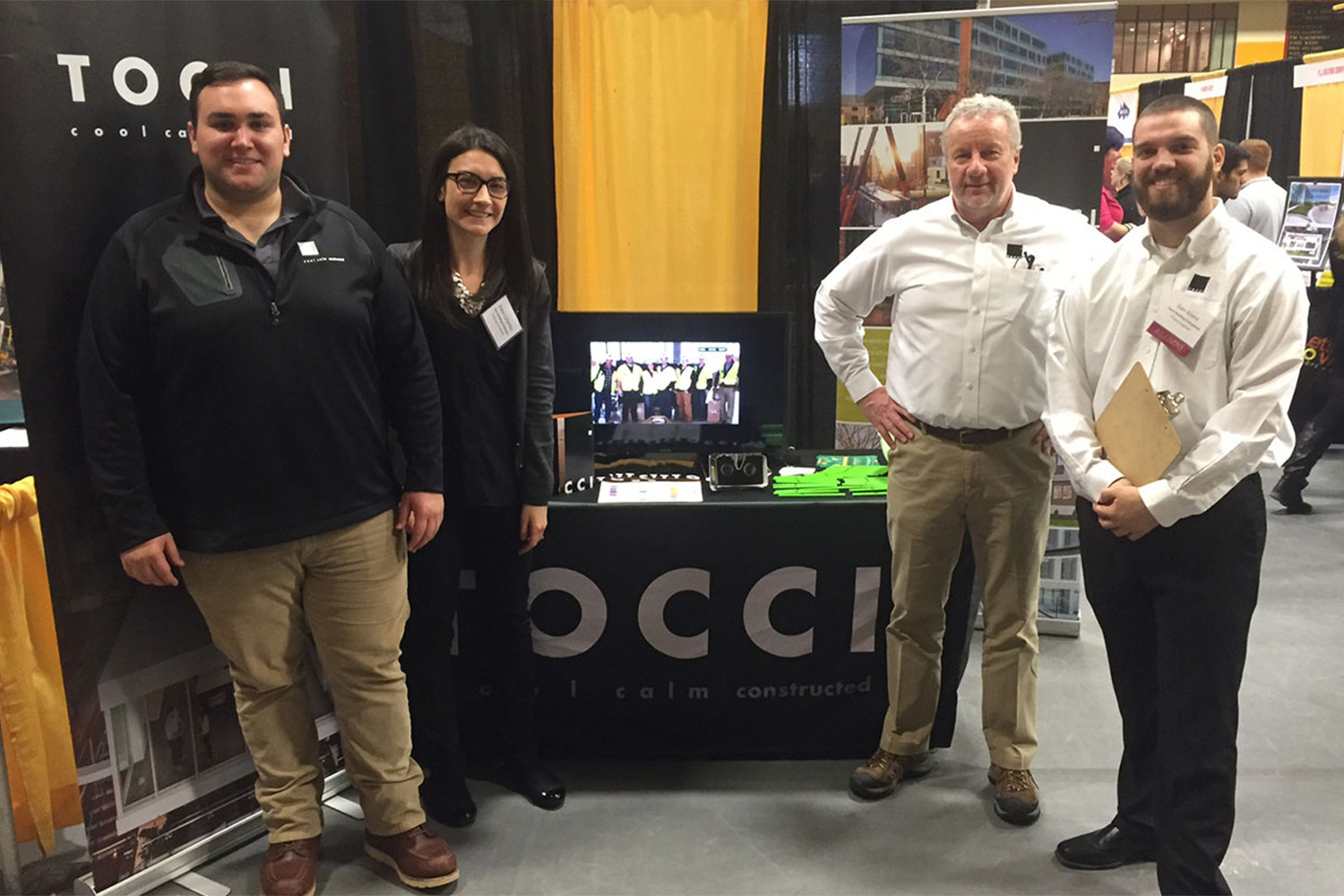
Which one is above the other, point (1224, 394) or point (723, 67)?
point (723, 67)

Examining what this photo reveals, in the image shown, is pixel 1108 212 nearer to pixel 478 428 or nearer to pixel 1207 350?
pixel 1207 350

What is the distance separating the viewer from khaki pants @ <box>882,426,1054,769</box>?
2215 mm

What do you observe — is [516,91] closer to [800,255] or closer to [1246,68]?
[800,255]

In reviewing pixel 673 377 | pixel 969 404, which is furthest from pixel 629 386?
pixel 969 404

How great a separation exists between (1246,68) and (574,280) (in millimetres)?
5737

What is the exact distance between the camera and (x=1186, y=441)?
1.74 metres

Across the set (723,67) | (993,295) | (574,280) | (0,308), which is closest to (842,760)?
(993,295)

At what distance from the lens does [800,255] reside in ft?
11.8

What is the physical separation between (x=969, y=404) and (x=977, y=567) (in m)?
0.45

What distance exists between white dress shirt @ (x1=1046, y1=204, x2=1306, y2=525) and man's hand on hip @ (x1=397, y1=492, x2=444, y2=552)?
1.29m

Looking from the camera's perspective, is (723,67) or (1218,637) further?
(723,67)

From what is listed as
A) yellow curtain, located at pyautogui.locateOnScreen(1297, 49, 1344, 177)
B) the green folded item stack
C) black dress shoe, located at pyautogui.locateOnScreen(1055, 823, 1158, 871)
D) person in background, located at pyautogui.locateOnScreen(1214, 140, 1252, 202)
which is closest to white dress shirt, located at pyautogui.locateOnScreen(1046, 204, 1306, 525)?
the green folded item stack

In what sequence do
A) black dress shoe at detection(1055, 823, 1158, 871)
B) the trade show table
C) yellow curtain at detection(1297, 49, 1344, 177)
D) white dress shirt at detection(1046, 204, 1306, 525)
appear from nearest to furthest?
white dress shirt at detection(1046, 204, 1306, 525) < black dress shoe at detection(1055, 823, 1158, 871) < the trade show table < yellow curtain at detection(1297, 49, 1344, 177)

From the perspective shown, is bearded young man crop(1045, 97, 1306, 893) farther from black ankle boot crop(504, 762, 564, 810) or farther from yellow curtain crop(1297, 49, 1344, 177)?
yellow curtain crop(1297, 49, 1344, 177)
